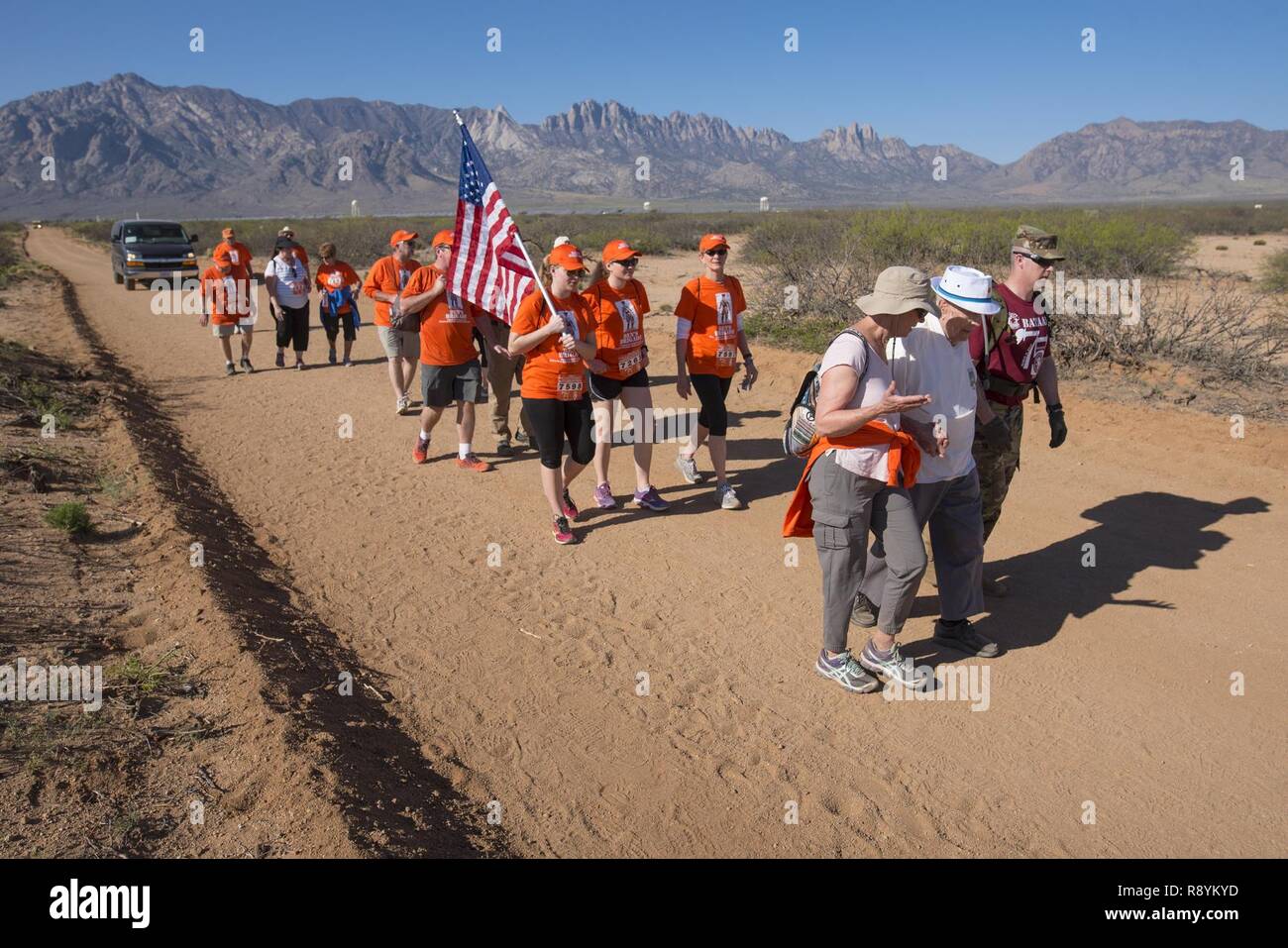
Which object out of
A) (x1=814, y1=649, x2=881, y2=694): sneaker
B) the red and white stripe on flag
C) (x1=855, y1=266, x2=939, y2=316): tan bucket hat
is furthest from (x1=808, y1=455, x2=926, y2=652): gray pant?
the red and white stripe on flag

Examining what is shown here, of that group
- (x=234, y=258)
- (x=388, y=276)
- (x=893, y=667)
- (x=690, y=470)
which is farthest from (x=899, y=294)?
(x=234, y=258)

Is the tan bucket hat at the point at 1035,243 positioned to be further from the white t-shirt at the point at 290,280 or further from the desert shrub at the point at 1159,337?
the white t-shirt at the point at 290,280

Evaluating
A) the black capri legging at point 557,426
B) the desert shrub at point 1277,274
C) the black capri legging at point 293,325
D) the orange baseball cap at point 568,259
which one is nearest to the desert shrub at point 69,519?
the black capri legging at point 557,426

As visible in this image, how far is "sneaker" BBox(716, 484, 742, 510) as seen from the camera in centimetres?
741

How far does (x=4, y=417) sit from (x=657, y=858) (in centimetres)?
910

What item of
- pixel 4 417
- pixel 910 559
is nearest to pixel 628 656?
pixel 910 559

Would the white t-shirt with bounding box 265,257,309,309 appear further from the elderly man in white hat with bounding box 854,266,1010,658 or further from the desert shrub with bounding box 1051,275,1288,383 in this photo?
the elderly man in white hat with bounding box 854,266,1010,658

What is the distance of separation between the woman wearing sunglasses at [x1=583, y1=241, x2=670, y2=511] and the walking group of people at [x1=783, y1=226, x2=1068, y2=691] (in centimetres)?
250

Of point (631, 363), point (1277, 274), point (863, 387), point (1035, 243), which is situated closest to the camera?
point (863, 387)

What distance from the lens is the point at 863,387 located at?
165 inches

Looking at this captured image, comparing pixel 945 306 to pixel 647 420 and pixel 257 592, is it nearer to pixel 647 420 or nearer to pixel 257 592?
pixel 647 420

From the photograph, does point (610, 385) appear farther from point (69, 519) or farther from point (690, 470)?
point (69, 519)

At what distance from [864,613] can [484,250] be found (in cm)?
388
